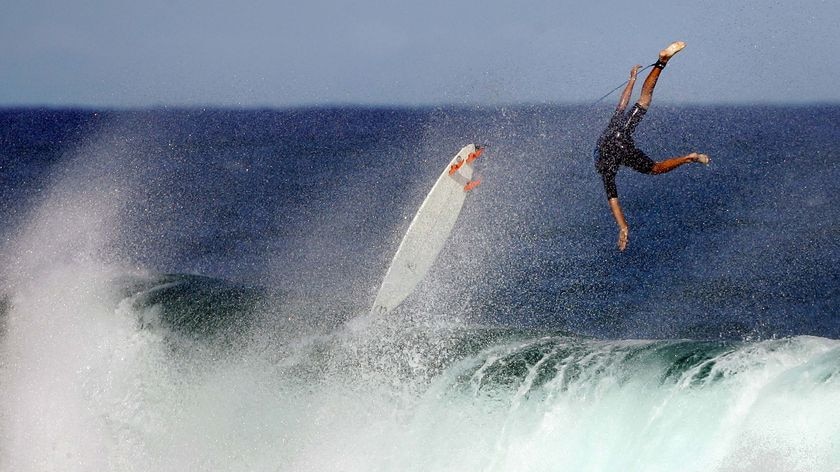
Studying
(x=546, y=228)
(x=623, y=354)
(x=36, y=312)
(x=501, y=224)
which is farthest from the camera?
(x=501, y=224)

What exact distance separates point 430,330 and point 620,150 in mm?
2580

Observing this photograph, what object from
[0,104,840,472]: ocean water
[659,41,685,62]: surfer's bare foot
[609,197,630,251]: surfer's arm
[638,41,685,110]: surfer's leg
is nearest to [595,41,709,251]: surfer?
[609,197,630,251]: surfer's arm

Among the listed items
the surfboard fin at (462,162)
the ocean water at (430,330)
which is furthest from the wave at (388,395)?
the surfboard fin at (462,162)

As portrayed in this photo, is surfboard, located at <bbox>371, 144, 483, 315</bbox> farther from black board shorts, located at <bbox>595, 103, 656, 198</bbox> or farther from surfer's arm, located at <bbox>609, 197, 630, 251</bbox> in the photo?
surfer's arm, located at <bbox>609, 197, 630, 251</bbox>

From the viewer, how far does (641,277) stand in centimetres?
1527

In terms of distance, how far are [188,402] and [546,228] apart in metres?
11.6

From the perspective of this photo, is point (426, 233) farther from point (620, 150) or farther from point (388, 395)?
point (388, 395)

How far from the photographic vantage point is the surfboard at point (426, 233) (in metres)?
10.6

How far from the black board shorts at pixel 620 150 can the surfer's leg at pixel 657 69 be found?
9.2 inches

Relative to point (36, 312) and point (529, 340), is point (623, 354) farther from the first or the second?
point (36, 312)

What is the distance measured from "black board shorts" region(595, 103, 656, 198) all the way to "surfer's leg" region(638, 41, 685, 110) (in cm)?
23

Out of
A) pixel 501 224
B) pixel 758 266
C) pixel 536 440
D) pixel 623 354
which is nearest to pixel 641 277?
pixel 758 266

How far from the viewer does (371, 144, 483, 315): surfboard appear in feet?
34.8

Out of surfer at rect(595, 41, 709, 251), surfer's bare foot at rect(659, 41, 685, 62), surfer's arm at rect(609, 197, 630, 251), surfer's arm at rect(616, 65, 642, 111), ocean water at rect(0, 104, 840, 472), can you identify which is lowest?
ocean water at rect(0, 104, 840, 472)
